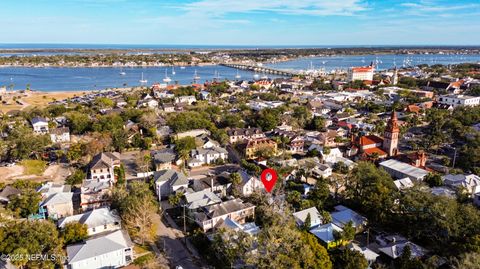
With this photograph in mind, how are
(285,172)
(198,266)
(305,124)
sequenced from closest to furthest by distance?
(198,266)
(285,172)
(305,124)

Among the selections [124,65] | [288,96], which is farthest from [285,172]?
[124,65]

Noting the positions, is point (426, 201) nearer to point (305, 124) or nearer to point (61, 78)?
point (305, 124)

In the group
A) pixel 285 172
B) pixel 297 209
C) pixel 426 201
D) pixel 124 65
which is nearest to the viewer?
pixel 426 201

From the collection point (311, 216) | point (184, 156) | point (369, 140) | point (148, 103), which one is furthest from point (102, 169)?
point (148, 103)

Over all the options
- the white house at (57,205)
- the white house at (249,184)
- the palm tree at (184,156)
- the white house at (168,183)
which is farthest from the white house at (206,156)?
the white house at (57,205)

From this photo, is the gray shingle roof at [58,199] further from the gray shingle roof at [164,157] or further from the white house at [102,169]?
the gray shingle roof at [164,157]

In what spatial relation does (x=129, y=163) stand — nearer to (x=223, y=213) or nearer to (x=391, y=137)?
(x=223, y=213)
